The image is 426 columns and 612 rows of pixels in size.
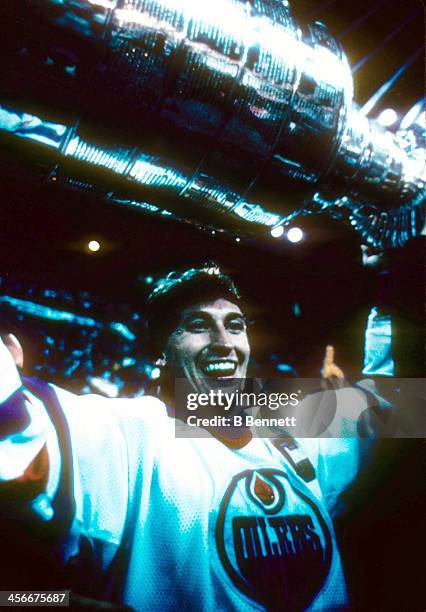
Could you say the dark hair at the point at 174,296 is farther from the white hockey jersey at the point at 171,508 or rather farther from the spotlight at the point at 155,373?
the white hockey jersey at the point at 171,508

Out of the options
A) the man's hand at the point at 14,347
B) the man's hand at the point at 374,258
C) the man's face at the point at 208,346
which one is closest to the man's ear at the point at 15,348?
the man's hand at the point at 14,347

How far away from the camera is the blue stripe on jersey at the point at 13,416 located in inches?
35.0

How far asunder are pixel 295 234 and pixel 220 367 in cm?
77

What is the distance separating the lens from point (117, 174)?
3.29ft

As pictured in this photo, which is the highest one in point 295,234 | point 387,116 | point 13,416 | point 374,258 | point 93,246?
point 387,116

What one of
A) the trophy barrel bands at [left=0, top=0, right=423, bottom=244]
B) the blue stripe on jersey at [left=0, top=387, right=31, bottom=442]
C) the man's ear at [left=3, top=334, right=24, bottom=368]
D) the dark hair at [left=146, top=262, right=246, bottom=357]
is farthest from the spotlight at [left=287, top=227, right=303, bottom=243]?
the blue stripe on jersey at [left=0, top=387, right=31, bottom=442]

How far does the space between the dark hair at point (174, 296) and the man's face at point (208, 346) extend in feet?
0.09

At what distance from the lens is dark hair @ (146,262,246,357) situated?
4.94 ft

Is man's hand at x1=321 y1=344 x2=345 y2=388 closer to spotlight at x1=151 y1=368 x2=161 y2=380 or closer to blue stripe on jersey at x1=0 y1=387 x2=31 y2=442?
spotlight at x1=151 y1=368 x2=161 y2=380

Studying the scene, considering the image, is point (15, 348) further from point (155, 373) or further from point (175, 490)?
point (175, 490)

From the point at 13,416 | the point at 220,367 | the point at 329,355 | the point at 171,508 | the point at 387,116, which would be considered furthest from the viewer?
the point at 329,355

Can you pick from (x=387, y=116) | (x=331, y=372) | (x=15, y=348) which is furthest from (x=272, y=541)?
(x=387, y=116)

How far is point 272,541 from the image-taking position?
123cm

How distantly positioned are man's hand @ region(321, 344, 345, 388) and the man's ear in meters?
1.18
